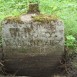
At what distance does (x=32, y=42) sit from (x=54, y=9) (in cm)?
165

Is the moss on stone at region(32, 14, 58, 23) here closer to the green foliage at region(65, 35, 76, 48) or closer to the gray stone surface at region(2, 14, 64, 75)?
the gray stone surface at region(2, 14, 64, 75)

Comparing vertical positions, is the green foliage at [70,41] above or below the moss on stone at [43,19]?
below

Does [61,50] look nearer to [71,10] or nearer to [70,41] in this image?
[70,41]

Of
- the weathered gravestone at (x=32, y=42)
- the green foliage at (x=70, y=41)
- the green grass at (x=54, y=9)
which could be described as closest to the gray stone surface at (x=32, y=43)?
the weathered gravestone at (x=32, y=42)

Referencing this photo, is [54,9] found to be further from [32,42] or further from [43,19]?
[32,42]

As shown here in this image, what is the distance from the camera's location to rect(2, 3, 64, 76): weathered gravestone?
157 inches

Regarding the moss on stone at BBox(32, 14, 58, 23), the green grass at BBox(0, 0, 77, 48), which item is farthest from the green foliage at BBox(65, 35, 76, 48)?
the moss on stone at BBox(32, 14, 58, 23)

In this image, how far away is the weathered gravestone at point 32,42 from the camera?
13.1 feet

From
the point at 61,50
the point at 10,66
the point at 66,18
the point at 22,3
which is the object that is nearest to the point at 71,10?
the point at 66,18

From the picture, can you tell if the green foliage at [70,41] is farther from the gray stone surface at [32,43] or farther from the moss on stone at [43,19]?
the moss on stone at [43,19]

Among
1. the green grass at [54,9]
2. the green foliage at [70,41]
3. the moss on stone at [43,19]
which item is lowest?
the green foliage at [70,41]

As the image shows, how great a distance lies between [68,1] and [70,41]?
2.35m

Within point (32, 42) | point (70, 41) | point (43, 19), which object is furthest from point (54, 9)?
point (32, 42)

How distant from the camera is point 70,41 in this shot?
4320 millimetres
